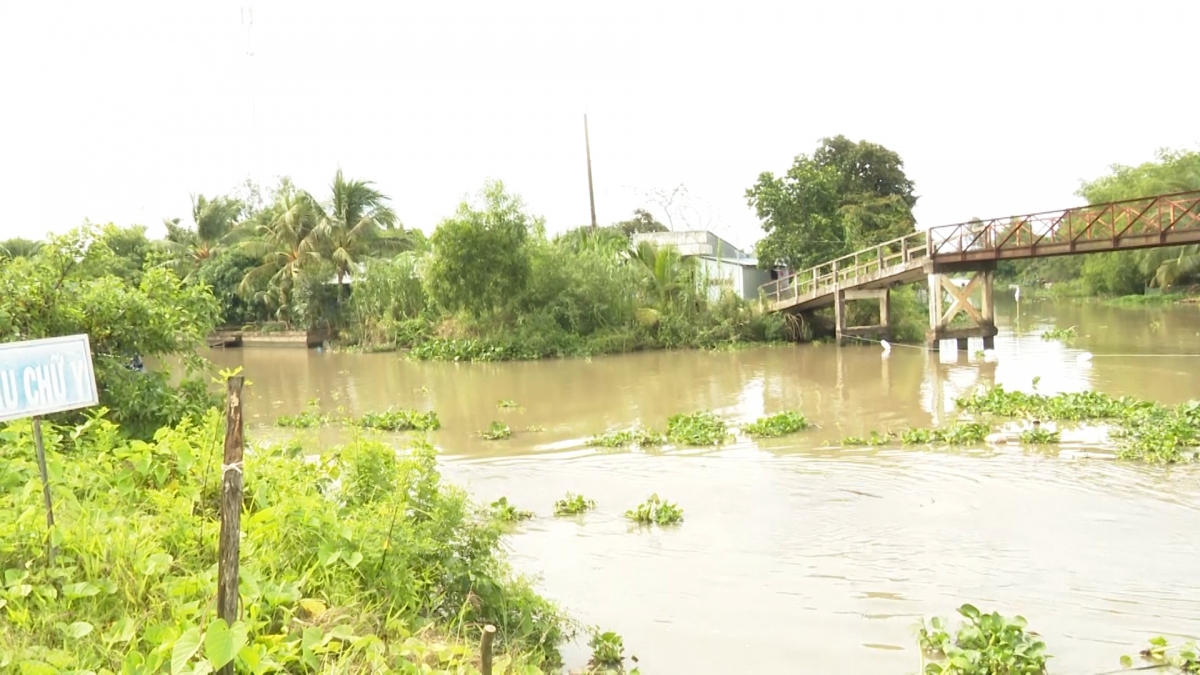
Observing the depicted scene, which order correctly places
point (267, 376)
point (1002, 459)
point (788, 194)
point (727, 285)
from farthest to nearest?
point (788, 194)
point (727, 285)
point (267, 376)
point (1002, 459)

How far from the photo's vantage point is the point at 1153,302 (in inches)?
1448

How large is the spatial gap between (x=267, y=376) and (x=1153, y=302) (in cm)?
3631

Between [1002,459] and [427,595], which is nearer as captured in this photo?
[427,595]

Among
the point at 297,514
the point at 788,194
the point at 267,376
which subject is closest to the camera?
the point at 297,514

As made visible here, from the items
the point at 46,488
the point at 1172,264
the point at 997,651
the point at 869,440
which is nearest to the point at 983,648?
the point at 997,651

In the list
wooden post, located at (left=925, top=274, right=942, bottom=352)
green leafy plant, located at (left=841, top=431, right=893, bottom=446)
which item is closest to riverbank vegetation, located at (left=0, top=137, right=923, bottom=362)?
wooden post, located at (left=925, top=274, right=942, bottom=352)

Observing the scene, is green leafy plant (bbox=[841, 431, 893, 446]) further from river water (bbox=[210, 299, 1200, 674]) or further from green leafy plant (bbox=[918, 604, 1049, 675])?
green leafy plant (bbox=[918, 604, 1049, 675])

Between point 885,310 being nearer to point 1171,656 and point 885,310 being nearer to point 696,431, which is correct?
point 696,431

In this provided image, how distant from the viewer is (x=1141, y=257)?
4088 cm

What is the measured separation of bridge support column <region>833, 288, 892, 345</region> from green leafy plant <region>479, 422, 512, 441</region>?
42.2 ft

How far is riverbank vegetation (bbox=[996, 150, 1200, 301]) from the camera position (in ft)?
124

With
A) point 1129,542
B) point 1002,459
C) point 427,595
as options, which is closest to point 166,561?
point 427,595

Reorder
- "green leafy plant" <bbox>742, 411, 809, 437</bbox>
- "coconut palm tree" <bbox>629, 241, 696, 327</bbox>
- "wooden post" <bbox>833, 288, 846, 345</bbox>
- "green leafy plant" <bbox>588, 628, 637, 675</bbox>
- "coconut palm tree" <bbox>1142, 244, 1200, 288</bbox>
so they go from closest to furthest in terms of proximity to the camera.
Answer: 1. "green leafy plant" <bbox>588, 628, 637, 675</bbox>
2. "green leafy plant" <bbox>742, 411, 809, 437</bbox>
3. "wooden post" <bbox>833, 288, 846, 345</bbox>
4. "coconut palm tree" <bbox>629, 241, 696, 327</bbox>
5. "coconut palm tree" <bbox>1142, 244, 1200, 288</bbox>

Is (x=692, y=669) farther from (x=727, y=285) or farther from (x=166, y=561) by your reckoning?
(x=727, y=285)
